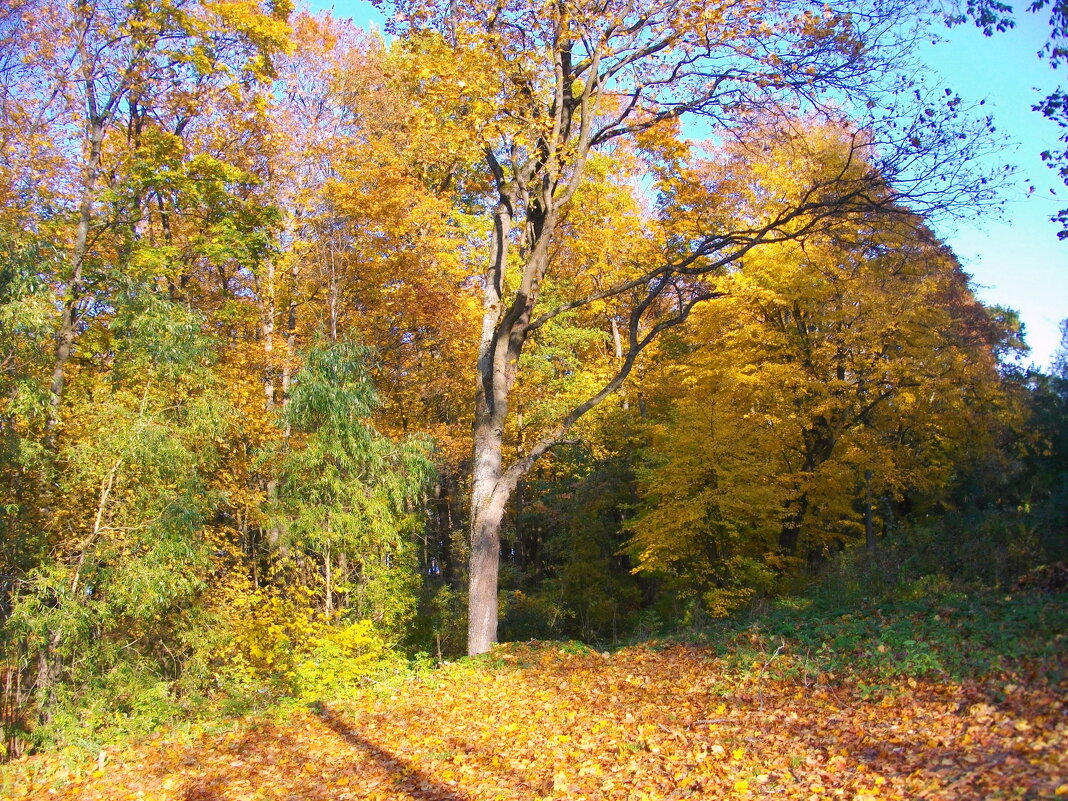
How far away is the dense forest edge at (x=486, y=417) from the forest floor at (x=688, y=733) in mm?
50

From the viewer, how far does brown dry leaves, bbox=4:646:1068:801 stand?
4.16m

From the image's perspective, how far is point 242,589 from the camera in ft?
47.0

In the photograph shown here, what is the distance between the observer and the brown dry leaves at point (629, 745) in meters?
4.16

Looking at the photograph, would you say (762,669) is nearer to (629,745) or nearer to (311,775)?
(629,745)

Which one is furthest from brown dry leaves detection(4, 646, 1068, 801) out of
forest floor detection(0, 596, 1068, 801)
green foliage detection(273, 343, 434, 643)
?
green foliage detection(273, 343, 434, 643)

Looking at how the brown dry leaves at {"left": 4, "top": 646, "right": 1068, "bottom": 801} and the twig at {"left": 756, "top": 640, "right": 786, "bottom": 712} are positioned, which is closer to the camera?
the brown dry leaves at {"left": 4, "top": 646, "right": 1068, "bottom": 801}

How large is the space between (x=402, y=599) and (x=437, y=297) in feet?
23.1

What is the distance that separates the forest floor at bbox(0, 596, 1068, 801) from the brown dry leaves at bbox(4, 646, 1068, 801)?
16mm

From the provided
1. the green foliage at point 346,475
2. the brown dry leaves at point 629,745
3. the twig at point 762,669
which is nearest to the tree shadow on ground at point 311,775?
the brown dry leaves at point 629,745

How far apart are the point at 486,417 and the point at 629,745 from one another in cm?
557

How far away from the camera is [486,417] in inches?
404

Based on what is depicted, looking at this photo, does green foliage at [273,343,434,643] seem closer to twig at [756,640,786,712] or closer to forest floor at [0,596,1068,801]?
forest floor at [0,596,1068,801]

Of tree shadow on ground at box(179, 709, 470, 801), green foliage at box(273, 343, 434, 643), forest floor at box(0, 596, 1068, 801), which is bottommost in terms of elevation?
tree shadow on ground at box(179, 709, 470, 801)

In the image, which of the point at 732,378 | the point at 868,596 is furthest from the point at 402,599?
the point at 868,596
